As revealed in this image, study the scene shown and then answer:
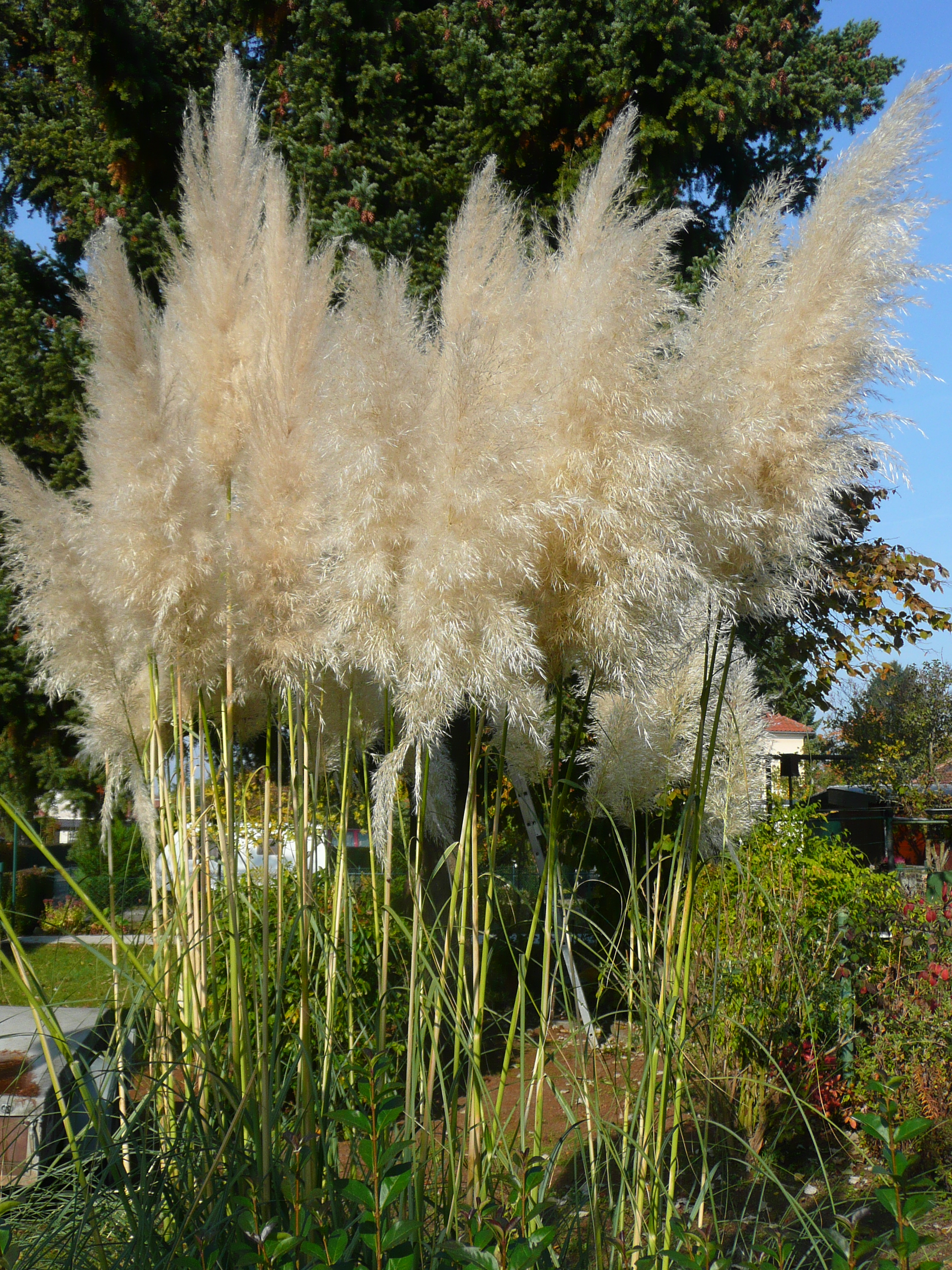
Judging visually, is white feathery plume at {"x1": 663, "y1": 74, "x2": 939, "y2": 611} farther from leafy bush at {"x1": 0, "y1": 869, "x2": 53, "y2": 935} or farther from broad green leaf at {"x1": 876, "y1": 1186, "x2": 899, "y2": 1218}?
leafy bush at {"x1": 0, "y1": 869, "x2": 53, "y2": 935}

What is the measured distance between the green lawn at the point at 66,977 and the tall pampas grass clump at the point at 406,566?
105mm

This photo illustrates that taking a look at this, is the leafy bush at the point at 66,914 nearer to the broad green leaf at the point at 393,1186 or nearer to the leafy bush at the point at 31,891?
the leafy bush at the point at 31,891

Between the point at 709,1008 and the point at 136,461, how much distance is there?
153 centimetres

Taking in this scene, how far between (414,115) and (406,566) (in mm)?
6634

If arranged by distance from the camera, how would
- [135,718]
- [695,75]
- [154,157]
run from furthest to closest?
[154,157]
[695,75]
[135,718]

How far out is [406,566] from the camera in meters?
1.65

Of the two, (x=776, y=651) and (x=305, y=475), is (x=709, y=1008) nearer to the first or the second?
(x=305, y=475)

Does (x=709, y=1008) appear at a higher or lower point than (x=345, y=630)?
lower

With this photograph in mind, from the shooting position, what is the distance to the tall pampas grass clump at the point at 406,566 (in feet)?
5.10

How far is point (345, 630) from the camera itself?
1.81 metres

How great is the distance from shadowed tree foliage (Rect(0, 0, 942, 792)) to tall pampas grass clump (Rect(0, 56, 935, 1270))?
4.52 m

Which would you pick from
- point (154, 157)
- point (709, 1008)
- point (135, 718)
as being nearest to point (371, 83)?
point (154, 157)

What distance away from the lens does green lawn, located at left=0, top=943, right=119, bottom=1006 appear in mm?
2000

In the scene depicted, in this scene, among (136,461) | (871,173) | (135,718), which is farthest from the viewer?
(135,718)
